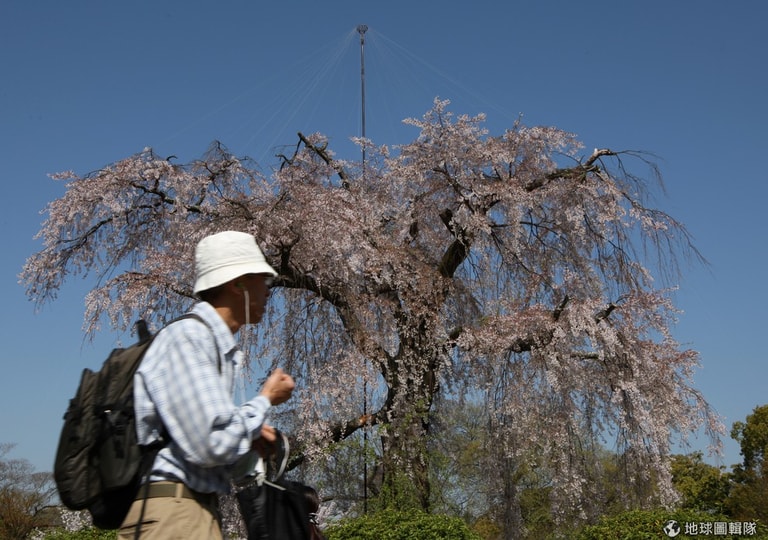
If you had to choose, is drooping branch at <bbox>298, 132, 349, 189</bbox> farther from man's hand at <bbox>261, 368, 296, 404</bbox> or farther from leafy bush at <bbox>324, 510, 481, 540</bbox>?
man's hand at <bbox>261, 368, 296, 404</bbox>

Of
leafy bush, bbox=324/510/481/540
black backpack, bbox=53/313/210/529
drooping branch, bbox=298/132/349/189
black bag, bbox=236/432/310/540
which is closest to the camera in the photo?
black backpack, bbox=53/313/210/529

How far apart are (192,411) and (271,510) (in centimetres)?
54

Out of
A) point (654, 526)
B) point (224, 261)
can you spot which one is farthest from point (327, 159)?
point (224, 261)

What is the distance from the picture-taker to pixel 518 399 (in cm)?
1167

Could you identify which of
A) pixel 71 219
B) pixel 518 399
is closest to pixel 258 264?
pixel 518 399

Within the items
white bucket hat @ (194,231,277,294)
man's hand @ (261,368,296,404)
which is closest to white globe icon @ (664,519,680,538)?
man's hand @ (261,368,296,404)

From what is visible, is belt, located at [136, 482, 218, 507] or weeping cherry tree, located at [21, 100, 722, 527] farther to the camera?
weeping cherry tree, located at [21, 100, 722, 527]

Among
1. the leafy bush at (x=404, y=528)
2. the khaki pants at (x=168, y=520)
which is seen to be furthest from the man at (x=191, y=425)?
the leafy bush at (x=404, y=528)

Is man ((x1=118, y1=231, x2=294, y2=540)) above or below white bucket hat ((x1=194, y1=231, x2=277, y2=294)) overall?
below

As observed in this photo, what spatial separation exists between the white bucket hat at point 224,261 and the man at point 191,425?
0.10 metres

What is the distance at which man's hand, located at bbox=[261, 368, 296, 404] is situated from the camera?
218cm

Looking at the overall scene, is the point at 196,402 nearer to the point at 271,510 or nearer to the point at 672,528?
the point at 271,510

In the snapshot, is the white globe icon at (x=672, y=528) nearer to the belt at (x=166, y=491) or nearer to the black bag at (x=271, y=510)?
the black bag at (x=271, y=510)

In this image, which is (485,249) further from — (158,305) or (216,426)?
(216,426)
